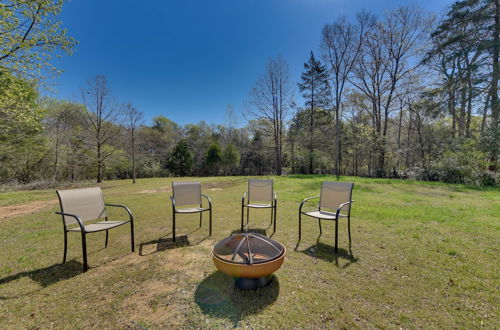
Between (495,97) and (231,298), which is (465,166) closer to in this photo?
(495,97)

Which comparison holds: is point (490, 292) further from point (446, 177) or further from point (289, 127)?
point (289, 127)

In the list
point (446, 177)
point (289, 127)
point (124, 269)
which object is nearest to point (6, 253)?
point (124, 269)

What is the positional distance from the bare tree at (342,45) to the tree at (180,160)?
658 inches

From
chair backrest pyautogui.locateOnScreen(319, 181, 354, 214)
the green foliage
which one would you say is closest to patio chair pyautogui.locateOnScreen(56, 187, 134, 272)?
chair backrest pyautogui.locateOnScreen(319, 181, 354, 214)

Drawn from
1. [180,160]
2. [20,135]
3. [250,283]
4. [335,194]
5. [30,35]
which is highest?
[30,35]

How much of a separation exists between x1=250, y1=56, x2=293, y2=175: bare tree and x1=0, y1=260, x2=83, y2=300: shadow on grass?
1652 cm

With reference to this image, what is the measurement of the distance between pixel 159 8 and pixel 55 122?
12.2m

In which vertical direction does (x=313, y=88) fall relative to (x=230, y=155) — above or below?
above

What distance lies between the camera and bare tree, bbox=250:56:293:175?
1809 cm

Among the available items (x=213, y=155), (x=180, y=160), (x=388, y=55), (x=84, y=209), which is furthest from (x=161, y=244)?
(x=180, y=160)

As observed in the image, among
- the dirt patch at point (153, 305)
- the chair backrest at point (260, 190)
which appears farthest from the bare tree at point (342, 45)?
the dirt patch at point (153, 305)

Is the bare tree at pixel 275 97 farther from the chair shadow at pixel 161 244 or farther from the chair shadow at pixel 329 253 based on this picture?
the chair shadow at pixel 161 244

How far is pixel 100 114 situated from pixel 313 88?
1808 centimetres

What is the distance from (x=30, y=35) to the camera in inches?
229
